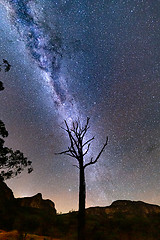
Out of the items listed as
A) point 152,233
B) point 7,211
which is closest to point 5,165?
point 7,211

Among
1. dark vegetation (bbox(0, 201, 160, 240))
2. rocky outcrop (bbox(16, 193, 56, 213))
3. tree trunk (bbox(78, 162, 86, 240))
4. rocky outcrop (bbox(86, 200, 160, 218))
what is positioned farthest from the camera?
rocky outcrop (bbox(86, 200, 160, 218))

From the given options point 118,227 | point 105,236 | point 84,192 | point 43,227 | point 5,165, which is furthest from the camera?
point 5,165

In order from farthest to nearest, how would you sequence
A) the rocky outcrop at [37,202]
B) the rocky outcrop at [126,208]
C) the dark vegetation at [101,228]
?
the rocky outcrop at [126,208], the rocky outcrop at [37,202], the dark vegetation at [101,228]

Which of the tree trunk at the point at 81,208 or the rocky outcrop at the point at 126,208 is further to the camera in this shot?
the rocky outcrop at the point at 126,208

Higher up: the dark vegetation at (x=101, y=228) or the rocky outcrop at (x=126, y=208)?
the rocky outcrop at (x=126, y=208)

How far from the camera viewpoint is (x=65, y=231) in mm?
12664

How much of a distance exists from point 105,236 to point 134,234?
7.20 feet

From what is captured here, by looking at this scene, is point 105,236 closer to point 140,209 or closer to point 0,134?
point 0,134

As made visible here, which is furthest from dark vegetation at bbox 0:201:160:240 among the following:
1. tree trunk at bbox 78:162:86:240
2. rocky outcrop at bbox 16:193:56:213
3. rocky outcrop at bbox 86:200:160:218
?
rocky outcrop at bbox 86:200:160:218

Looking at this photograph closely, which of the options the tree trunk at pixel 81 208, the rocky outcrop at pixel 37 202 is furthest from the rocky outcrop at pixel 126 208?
the tree trunk at pixel 81 208

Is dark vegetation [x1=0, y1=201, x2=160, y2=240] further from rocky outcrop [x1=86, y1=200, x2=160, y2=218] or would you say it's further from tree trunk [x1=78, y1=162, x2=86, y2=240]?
rocky outcrop [x1=86, y1=200, x2=160, y2=218]

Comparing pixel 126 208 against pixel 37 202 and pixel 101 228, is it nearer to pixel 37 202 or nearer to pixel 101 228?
pixel 37 202

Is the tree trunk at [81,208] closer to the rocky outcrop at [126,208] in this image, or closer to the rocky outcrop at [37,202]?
the rocky outcrop at [37,202]

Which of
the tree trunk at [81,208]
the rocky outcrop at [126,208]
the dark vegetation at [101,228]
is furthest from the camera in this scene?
the rocky outcrop at [126,208]
